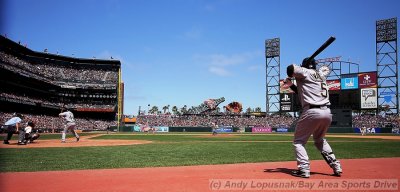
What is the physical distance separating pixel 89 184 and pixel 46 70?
62.4 m

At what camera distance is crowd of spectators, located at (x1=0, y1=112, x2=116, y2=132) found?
4462cm

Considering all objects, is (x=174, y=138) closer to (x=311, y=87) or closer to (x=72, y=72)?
(x=311, y=87)

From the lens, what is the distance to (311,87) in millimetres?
5551

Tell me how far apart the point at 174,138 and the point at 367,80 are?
37593 mm

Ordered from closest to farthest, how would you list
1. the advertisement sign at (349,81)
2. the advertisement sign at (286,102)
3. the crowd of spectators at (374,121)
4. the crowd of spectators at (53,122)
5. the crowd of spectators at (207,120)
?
the crowd of spectators at (53,122) → the advertisement sign at (349,81) → the crowd of spectators at (374,121) → the advertisement sign at (286,102) → the crowd of spectators at (207,120)

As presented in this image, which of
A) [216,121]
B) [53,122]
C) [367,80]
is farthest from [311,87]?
[216,121]

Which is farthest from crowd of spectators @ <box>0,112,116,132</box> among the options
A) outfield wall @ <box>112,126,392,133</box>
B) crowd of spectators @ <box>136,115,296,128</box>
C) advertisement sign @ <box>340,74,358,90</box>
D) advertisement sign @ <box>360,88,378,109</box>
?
advertisement sign @ <box>360,88,378,109</box>

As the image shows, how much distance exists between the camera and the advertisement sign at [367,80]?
4872cm

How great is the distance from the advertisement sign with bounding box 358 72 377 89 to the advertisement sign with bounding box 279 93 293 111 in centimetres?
1146

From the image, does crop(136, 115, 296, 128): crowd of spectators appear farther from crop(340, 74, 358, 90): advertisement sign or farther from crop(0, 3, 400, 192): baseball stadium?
crop(340, 74, 358, 90): advertisement sign

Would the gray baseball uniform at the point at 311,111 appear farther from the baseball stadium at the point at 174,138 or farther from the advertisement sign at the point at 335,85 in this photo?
the advertisement sign at the point at 335,85

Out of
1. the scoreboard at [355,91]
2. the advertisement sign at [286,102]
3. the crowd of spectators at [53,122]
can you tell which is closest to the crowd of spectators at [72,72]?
the crowd of spectators at [53,122]

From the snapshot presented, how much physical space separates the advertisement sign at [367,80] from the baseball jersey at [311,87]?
161 feet

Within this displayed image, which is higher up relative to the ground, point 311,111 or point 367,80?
point 367,80
